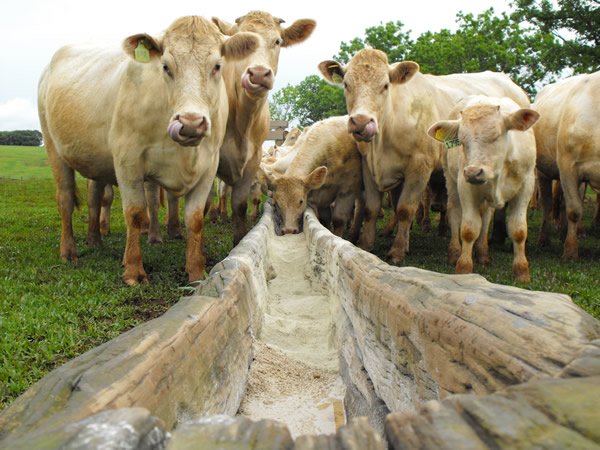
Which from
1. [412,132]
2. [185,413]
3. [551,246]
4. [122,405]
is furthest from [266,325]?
[551,246]

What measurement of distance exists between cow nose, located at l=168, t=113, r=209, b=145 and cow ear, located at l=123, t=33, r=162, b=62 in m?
0.83

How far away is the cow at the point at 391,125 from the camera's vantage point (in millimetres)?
6973

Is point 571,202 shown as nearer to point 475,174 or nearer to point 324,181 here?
point 475,174

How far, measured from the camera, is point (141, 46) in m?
4.90

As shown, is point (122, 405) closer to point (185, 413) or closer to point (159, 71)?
point (185, 413)

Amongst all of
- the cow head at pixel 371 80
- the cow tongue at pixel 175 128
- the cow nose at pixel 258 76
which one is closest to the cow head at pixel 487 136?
the cow head at pixel 371 80

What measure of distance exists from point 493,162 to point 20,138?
53001 millimetres

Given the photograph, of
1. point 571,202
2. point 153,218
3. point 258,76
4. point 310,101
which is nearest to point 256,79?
point 258,76

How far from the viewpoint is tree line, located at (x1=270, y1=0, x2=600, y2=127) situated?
16156 millimetres

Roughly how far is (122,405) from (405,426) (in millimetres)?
658

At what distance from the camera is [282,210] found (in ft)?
29.5

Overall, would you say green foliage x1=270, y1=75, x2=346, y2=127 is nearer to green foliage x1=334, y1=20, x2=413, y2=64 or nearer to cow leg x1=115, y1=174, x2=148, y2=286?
green foliage x1=334, y1=20, x2=413, y2=64

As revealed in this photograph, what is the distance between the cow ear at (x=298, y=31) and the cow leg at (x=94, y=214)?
3075mm

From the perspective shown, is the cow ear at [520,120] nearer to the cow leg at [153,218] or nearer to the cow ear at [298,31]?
the cow ear at [298,31]
